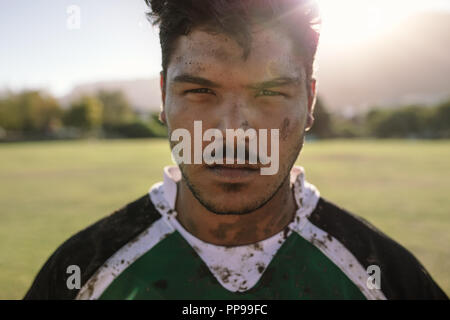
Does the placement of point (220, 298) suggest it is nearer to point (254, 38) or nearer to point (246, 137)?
point (246, 137)

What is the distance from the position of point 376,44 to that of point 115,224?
20115 centimetres

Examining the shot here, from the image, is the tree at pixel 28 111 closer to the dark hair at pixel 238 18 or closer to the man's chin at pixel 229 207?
the dark hair at pixel 238 18

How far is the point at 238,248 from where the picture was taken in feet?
6.88

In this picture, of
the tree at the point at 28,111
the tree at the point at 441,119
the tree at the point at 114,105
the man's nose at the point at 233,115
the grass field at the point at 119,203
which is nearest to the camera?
the man's nose at the point at 233,115

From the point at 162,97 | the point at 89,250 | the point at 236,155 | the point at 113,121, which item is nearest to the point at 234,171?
the point at 236,155

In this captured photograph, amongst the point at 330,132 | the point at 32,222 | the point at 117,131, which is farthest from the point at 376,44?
the point at 32,222

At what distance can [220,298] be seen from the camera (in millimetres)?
1967

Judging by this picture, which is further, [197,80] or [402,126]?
[402,126]

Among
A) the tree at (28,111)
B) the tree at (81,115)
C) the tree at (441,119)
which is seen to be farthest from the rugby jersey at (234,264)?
the tree at (81,115)

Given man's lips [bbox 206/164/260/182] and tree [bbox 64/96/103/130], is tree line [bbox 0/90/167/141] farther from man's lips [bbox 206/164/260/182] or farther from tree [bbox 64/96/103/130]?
man's lips [bbox 206/164/260/182]

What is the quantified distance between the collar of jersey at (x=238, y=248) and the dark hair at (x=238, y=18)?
67cm

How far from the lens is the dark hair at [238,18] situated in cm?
187

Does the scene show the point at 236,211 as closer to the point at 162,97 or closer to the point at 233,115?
the point at 233,115

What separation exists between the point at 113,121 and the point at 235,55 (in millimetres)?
99096
